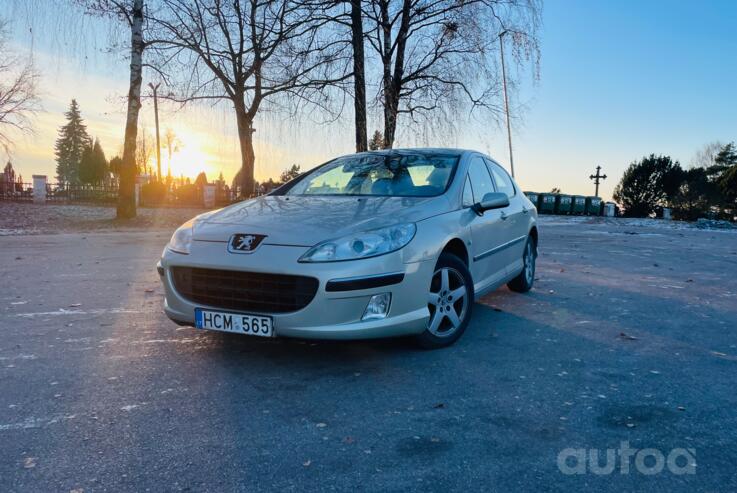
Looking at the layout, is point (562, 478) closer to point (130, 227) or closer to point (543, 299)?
point (543, 299)

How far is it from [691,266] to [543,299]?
470 centimetres

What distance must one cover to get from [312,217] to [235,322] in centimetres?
88

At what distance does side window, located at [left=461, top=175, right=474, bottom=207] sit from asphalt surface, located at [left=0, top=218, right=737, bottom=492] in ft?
3.38

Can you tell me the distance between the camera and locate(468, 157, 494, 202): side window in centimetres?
488

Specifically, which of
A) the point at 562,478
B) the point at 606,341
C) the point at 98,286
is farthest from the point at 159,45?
the point at 562,478

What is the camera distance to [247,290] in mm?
3480

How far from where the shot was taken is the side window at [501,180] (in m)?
5.67

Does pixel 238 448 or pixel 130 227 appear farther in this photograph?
pixel 130 227

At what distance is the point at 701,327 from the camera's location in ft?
16.0

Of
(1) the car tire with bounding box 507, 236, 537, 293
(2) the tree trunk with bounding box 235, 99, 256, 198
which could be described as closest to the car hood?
(1) the car tire with bounding box 507, 236, 537, 293

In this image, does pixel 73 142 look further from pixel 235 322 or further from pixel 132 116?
pixel 235 322

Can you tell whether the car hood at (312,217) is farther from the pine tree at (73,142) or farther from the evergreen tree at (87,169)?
the pine tree at (73,142)

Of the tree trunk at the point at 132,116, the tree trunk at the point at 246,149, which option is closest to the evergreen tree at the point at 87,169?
the tree trunk at the point at 246,149

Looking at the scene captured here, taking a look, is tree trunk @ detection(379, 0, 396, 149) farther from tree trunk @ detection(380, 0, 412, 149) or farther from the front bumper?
the front bumper
